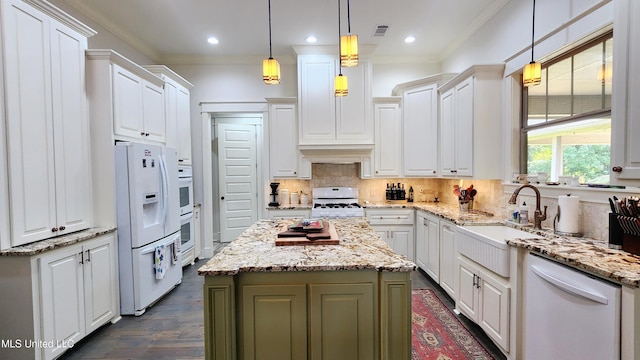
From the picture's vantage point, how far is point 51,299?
2.02m

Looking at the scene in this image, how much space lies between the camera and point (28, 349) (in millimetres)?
1922

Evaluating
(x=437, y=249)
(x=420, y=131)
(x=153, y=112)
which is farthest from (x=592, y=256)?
(x=153, y=112)

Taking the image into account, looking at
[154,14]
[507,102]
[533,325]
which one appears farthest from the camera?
[154,14]

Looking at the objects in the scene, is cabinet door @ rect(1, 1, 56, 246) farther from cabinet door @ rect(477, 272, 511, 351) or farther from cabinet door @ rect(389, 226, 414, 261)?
cabinet door @ rect(389, 226, 414, 261)

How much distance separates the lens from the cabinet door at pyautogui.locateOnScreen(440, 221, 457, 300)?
2.89 metres

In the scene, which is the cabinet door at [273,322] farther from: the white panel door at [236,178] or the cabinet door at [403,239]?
the white panel door at [236,178]

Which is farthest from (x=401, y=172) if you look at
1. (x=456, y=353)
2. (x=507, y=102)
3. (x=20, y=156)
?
(x=20, y=156)

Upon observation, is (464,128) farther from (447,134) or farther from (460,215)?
(460,215)

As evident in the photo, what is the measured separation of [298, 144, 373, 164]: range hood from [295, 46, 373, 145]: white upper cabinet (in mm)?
83

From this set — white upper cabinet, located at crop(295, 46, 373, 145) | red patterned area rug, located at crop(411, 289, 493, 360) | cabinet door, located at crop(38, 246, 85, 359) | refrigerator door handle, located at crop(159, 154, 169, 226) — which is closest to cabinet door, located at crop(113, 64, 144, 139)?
refrigerator door handle, located at crop(159, 154, 169, 226)

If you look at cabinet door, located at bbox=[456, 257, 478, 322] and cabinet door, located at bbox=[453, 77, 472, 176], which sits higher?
cabinet door, located at bbox=[453, 77, 472, 176]

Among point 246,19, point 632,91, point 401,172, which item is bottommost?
point 401,172

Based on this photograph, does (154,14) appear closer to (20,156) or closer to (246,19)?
(246,19)

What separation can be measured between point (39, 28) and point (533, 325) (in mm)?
4054
